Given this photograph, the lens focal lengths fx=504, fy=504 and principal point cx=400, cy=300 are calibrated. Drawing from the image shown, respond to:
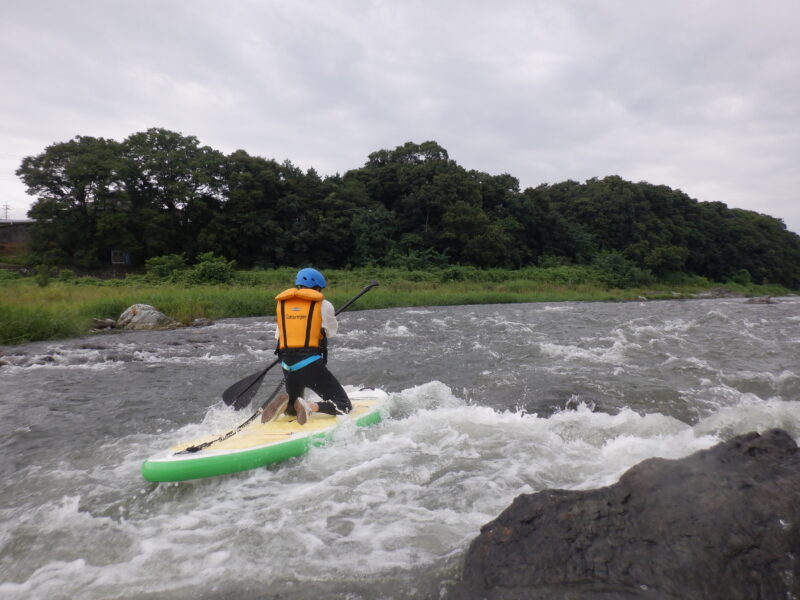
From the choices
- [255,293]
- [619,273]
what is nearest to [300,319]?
[255,293]

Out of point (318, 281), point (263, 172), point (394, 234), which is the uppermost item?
point (263, 172)

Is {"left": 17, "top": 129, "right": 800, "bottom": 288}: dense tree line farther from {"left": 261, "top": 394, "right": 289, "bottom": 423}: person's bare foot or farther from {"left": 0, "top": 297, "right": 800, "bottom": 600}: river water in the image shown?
{"left": 261, "top": 394, "right": 289, "bottom": 423}: person's bare foot

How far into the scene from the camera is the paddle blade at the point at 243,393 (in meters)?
5.13

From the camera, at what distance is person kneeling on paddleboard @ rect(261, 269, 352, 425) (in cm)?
455

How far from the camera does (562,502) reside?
7.80ft

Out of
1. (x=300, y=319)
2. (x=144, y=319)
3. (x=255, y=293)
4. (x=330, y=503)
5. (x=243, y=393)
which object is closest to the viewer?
(x=330, y=503)

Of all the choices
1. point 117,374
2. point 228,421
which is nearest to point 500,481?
point 228,421

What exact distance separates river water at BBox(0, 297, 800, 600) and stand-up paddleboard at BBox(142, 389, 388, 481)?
0.10m

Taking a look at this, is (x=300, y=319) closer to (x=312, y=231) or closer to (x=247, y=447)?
(x=247, y=447)

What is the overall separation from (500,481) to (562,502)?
1.24m

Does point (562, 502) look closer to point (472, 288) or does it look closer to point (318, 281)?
point (318, 281)

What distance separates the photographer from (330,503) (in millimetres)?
3357

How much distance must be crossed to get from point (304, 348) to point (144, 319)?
977 centimetres

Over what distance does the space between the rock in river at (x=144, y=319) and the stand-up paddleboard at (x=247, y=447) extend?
9206mm
